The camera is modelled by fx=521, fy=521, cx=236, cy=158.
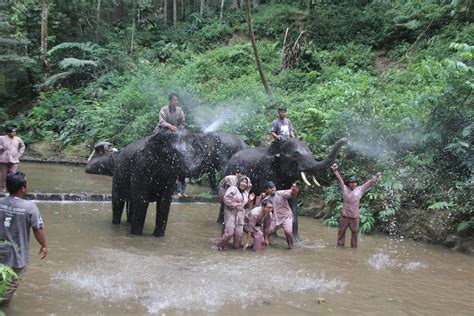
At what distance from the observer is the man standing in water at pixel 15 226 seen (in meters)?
5.50

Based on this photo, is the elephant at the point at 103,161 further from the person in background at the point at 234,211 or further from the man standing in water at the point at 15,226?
the man standing in water at the point at 15,226

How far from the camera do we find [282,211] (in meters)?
9.78

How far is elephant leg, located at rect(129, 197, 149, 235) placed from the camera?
32.5ft

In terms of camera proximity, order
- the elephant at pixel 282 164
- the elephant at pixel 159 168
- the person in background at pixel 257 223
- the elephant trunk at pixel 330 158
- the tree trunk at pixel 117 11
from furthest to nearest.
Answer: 1. the tree trunk at pixel 117 11
2. the elephant at pixel 282 164
3. the elephant trunk at pixel 330 158
4. the elephant at pixel 159 168
5. the person in background at pixel 257 223

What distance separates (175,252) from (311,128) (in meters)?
8.23

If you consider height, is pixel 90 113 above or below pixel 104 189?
above

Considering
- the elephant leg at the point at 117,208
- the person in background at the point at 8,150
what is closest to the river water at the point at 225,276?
the elephant leg at the point at 117,208

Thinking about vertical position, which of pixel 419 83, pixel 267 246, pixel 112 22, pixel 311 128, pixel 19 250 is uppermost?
pixel 112 22

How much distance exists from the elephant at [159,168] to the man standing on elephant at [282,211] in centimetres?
154

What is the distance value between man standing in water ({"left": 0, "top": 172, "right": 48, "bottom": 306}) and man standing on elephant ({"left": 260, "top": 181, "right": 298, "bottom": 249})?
4.90 m

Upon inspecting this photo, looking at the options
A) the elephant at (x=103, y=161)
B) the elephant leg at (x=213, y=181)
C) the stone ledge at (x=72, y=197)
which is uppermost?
the elephant at (x=103, y=161)

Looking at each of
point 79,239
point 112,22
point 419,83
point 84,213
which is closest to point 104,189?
point 84,213

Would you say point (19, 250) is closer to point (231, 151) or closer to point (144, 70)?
point (231, 151)

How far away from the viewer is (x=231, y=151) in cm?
1428
